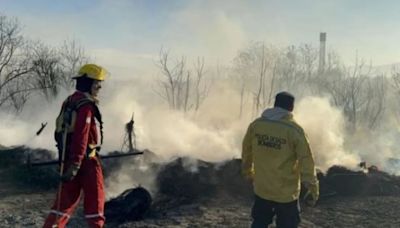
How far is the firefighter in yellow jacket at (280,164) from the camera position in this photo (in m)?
4.66

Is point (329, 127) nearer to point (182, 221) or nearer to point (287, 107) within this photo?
point (182, 221)

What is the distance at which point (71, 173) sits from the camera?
4590mm

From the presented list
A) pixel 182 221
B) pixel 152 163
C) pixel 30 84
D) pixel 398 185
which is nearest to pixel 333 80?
pixel 30 84

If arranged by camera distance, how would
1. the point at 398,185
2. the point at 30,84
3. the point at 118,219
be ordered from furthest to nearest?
the point at 30,84
the point at 398,185
the point at 118,219

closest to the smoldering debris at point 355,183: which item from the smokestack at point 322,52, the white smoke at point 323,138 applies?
the white smoke at point 323,138

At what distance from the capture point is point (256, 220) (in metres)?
4.99

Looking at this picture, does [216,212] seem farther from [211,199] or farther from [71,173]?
[71,173]

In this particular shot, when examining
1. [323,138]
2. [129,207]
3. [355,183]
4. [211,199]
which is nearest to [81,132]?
[129,207]

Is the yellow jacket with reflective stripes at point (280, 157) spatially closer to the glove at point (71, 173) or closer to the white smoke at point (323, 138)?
the glove at point (71, 173)

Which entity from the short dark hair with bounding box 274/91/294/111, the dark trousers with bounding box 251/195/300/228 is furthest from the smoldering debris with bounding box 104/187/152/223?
the short dark hair with bounding box 274/91/294/111

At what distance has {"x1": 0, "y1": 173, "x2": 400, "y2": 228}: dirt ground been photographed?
752cm

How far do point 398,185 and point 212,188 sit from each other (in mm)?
5282

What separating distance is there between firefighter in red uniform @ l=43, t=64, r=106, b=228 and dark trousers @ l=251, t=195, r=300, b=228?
174 cm

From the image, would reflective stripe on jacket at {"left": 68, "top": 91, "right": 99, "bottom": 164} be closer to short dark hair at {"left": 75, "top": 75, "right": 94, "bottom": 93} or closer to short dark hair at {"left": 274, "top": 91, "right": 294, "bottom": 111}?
short dark hair at {"left": 75, "top": 75, "right": 94, "bottom": 93}
